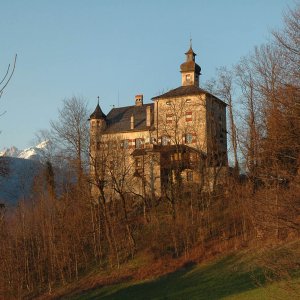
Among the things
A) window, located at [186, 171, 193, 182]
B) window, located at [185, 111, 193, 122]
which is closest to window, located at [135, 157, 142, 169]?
window, located at [186, 171, 193, 182]

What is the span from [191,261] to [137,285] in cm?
429

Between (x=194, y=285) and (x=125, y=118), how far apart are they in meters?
38.2

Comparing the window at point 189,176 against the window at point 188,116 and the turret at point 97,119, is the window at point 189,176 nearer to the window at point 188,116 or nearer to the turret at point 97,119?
the window at point 188,116

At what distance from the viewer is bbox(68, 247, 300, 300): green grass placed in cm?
2283

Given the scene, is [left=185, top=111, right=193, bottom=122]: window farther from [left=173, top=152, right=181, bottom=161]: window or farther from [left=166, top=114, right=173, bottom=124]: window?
[left=173, top=152, right=181, bottom=161]: window

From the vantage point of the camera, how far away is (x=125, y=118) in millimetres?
63188

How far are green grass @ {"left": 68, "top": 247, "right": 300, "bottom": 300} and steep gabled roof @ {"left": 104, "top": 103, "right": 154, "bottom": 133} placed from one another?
3012cm

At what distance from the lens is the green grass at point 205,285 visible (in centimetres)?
2283

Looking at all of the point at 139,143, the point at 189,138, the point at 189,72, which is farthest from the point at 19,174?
the point at 189,72

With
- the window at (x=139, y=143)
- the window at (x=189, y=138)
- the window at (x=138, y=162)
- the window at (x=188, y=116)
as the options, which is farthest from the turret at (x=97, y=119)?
the window at (x=189, y=138)

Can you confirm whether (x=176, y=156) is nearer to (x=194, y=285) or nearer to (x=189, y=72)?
(x=189, y=72)

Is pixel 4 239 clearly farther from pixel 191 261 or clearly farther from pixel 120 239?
pixel 191 261

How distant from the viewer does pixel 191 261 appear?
1276 inches

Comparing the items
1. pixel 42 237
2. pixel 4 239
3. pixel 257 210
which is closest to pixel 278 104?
pixel 257 210
